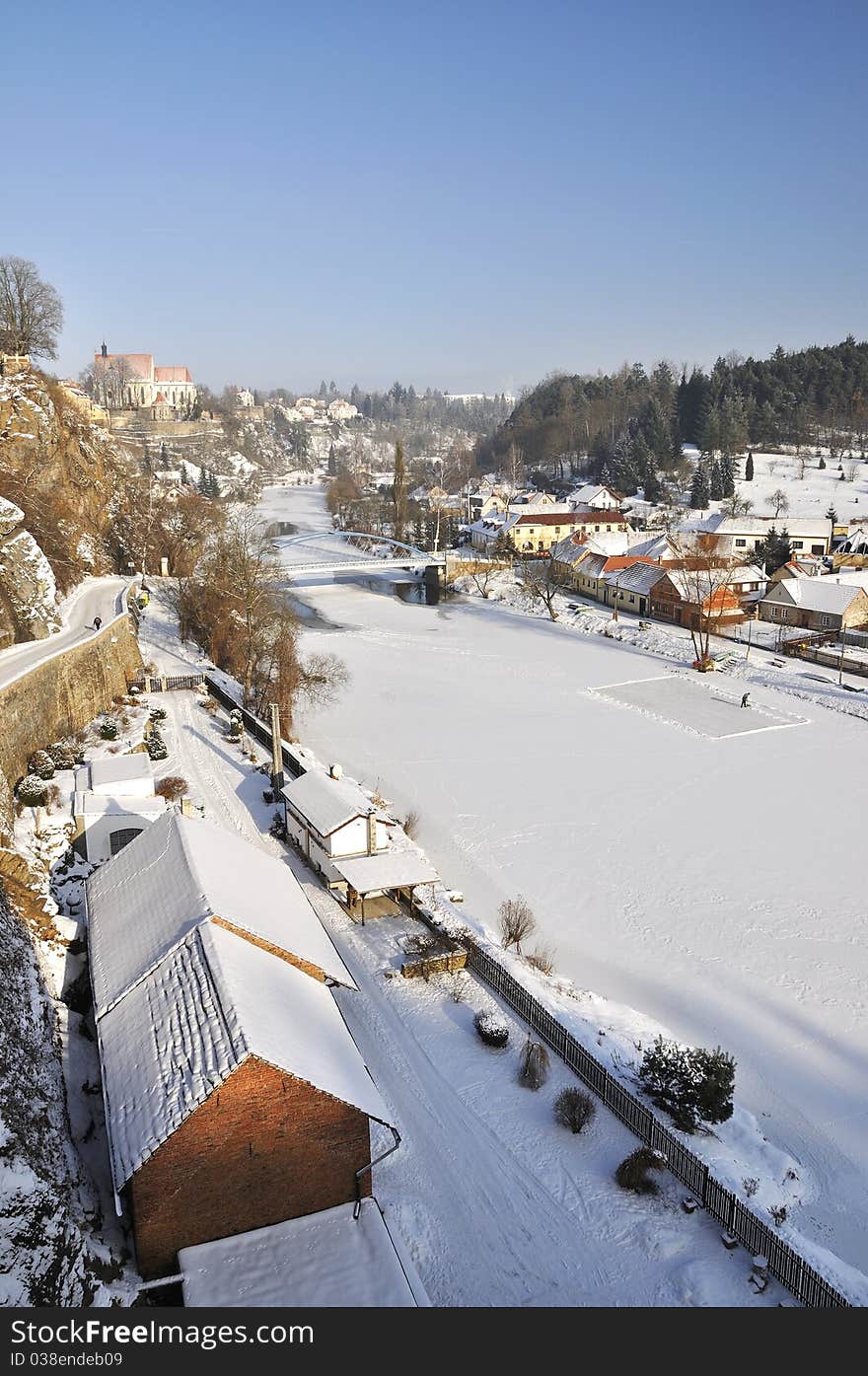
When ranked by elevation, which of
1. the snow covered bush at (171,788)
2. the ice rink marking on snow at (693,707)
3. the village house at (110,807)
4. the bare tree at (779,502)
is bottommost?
the ice rink marking on snow at (693,707)

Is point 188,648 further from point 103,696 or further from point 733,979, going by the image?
point 733,979

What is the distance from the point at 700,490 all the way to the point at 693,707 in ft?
154

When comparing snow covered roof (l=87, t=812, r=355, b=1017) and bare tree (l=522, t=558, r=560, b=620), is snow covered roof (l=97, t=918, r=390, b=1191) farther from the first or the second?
bare tree (l=522, t=558, r=560, b=620)

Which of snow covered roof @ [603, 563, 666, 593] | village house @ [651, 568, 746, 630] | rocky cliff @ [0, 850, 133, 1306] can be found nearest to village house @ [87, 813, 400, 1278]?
rocky cliff @ [0, 850, 133, 1306]

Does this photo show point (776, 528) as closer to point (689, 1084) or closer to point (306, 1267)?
point (689, 1084)

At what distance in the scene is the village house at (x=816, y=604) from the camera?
42438 mm

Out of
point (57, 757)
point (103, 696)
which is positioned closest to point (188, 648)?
point (103, 696)

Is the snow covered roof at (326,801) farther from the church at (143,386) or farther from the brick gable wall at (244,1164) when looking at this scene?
the church at (143,386)

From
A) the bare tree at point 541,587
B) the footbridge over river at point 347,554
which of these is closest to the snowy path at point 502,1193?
the bare tree at point 541,587

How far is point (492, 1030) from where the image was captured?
42.0 feet

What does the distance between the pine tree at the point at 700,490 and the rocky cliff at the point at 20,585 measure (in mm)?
60426

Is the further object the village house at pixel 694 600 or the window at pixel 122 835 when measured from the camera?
the village house at pixel 694 600
